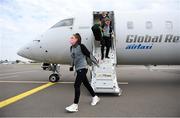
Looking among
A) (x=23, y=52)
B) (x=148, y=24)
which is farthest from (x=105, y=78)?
(x=23, y=52)

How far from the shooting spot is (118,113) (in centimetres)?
514

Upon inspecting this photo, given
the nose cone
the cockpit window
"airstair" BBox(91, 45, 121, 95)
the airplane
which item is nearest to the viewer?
"airstair" BBox(91, 45, 121, 95)

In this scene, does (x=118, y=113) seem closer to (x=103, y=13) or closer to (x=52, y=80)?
(x=103, y=13)

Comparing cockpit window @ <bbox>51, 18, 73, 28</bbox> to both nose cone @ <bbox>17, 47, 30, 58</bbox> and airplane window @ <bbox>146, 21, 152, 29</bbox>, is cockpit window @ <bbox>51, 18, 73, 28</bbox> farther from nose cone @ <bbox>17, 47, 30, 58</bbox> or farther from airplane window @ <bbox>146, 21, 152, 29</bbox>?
airplane window @ <bbox>146, 21, 152, 29</bbox>

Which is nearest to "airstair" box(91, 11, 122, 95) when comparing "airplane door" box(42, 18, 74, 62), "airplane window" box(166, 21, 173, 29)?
"airplane door" box(42, 18, 74, 62)

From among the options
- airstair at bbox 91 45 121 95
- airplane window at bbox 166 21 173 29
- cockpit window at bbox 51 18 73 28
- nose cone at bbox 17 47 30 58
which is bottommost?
airstair at bbox 91 45 121 95

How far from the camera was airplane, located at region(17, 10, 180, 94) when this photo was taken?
31.1 ft

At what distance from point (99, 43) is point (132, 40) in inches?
56.4

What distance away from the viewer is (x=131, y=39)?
9.49 m

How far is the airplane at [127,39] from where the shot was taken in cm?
948

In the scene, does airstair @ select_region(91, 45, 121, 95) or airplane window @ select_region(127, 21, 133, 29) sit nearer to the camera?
airstair @ select_region(91, 45, 121, 95)

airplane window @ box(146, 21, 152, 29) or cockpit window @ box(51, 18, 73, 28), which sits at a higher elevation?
cockpit window @ box(51, 18, 73, 28)

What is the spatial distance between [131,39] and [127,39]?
0.17 metres

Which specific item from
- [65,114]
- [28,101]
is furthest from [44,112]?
[28,101]
